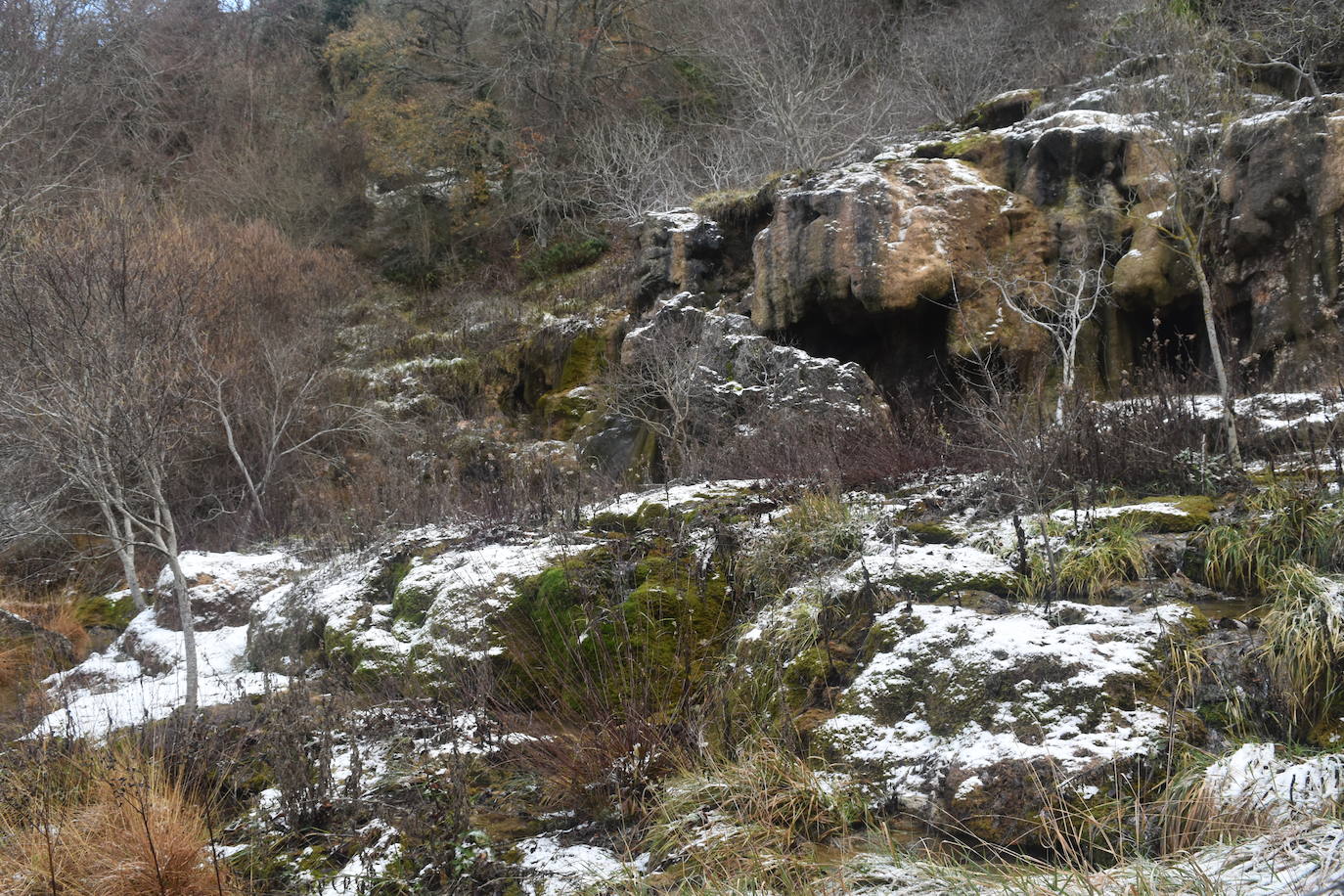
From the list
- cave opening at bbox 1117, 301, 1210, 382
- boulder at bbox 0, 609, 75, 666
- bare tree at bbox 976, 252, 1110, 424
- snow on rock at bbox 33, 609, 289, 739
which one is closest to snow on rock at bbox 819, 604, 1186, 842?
snow on rock at bbox 33, 609, 289, 739

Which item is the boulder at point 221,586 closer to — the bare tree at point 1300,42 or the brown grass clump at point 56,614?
the brown grass clump at point 56,614

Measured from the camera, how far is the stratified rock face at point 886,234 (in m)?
10.3

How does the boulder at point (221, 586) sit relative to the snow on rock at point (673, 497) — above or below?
below

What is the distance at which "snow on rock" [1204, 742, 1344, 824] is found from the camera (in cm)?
266

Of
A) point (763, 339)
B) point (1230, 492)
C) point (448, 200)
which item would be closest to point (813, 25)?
point (448, 200)

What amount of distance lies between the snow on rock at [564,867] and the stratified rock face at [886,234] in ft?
26.2

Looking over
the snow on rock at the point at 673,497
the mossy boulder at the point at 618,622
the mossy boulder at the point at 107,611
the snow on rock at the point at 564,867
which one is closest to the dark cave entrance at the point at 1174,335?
the snow on rock at the point at 673,497

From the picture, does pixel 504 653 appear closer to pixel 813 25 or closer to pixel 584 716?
pixel 584 716

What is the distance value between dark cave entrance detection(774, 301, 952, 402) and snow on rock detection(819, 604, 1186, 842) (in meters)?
6.56

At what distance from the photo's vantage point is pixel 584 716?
456 centimetres

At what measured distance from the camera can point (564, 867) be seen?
11.7 feet

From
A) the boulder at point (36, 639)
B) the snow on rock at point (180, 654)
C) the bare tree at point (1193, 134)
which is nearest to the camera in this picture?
the snow on rock at point (180, 654)

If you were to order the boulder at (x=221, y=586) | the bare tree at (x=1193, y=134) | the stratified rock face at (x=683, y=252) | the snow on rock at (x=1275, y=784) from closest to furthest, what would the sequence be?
the snow on rock at (x=1275, y=784), the bare tree at (x=1193, y=134), the boulder at (x=221, y=586), the stratified rock face at (x=683, y=252)

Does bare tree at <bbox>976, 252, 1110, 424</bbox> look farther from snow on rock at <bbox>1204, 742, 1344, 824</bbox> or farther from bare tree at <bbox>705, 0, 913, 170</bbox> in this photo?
snow on rock at <bbox>1204, 742, 1344, 824</bbox>
